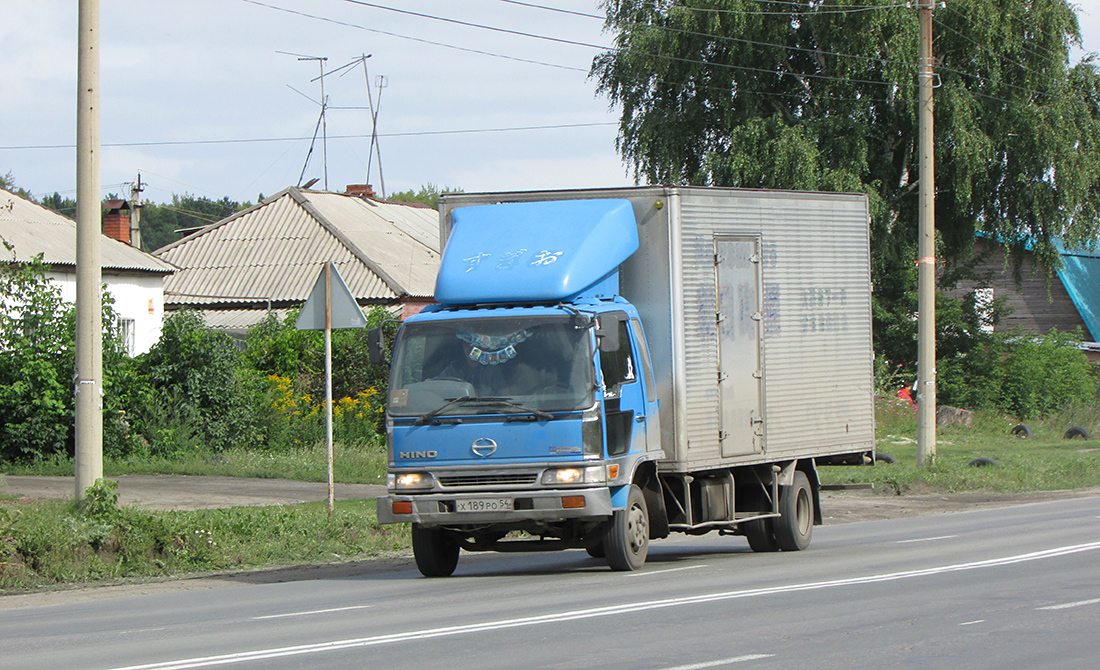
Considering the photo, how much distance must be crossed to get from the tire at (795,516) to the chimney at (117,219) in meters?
31.5

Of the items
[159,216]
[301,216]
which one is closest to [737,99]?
[301,216]

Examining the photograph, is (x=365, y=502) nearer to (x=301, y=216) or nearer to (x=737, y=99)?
(x=737, y=99)

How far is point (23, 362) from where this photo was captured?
22.8m

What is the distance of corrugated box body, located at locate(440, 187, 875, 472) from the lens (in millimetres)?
12781

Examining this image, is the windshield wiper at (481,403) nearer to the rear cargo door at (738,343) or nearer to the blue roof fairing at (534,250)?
the blue roof fairing at (534,250)

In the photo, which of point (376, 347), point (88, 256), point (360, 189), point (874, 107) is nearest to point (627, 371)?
point (376, 347)

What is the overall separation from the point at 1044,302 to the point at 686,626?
1938 inches

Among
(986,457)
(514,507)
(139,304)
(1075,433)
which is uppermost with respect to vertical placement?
(139,304)

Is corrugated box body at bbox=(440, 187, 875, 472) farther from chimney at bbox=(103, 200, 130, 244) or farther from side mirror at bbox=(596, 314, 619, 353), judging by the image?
chimney at bbox=(103, 200, 130, 244)

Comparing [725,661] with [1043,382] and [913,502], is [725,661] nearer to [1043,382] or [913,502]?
[913,502]

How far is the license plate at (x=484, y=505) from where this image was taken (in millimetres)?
11539

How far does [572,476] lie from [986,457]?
1892 cm

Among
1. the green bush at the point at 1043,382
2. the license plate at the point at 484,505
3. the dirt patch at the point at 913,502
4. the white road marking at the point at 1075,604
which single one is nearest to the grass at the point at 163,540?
the license plate at the point at 484,505

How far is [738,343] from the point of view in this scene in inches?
533
